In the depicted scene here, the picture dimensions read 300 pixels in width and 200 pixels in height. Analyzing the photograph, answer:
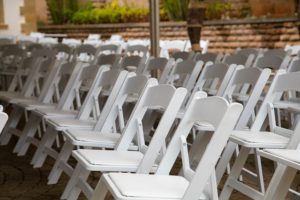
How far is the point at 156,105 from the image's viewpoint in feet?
12.0

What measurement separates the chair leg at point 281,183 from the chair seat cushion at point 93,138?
3.28ft

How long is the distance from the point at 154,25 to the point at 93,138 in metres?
3.97

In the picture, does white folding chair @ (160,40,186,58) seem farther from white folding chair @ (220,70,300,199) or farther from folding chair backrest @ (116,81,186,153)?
folding chair backrest @ (116,81,186,153)

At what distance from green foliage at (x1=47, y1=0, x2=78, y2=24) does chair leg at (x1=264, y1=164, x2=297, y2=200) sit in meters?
17.0

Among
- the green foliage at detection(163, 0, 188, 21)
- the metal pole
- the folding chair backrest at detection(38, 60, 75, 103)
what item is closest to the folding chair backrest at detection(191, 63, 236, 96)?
the folding chair backrest at detection(38, 60, 75, 103)

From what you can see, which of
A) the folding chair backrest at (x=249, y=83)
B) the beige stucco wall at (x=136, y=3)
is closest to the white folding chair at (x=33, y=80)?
the folding chair backrest at (x=249, y=83)

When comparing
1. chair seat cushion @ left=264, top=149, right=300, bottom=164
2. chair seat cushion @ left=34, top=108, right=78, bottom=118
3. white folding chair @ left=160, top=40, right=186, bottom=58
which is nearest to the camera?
chair seat cushion @ left=264, top=149, right=300, bottom=164

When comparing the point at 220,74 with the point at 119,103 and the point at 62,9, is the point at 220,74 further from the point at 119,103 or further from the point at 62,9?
the point at 62,9

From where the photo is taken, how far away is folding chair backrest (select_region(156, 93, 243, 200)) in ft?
9.16

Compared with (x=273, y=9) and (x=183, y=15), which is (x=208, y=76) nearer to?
(x=273, y=9)

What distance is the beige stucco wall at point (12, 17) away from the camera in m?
16.6

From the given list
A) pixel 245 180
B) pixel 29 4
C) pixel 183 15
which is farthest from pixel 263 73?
pixel 29 4

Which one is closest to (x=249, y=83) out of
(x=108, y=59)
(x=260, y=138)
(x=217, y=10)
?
(x=260, y=138)

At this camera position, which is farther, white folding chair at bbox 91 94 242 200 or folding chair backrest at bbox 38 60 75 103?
folding chair backrest at bbox 38 60 75 103
